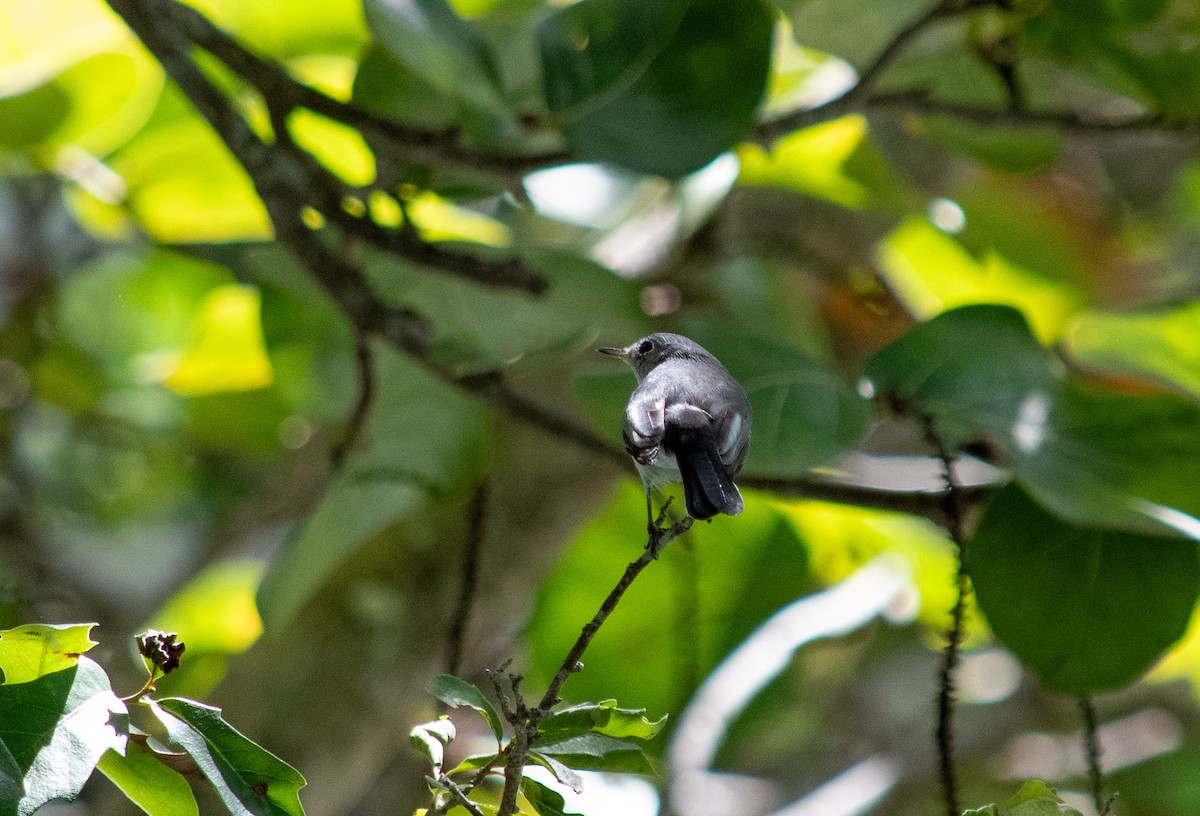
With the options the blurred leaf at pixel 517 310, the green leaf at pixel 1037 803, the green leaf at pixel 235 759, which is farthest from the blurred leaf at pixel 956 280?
the green leaf at pixel 235 759

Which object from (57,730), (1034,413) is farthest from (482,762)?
(1034,413)

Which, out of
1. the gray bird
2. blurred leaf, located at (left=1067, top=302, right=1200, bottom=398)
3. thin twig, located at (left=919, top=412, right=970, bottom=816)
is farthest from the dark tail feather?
blurred leaf, located at (left=1067, top=302, right=1200, bottom=398)

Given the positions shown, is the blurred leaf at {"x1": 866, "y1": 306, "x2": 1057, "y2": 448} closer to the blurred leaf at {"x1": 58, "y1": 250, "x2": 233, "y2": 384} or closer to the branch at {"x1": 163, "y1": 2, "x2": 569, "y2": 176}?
the branch at {"x1": 163, "y1": 2, "x2": 569, "y2": 176}

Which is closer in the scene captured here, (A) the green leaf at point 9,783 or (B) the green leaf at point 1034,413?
(A) the green leaf at point 9,783

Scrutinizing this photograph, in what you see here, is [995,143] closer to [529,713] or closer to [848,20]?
[848,20]

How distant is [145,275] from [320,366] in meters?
0.46

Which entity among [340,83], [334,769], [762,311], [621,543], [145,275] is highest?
[340,83]

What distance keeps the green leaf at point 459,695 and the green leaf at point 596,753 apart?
0.06 feet

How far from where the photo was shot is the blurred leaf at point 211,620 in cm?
98

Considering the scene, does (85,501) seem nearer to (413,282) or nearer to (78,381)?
(78,381)

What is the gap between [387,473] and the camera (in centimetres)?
86

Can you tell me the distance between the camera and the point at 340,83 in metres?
1.16

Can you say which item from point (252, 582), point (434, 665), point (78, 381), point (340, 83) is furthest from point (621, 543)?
point (78, 381)

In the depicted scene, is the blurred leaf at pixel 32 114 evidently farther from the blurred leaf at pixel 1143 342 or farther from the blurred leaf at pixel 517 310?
the blurred leaf at pixel 1143 342
